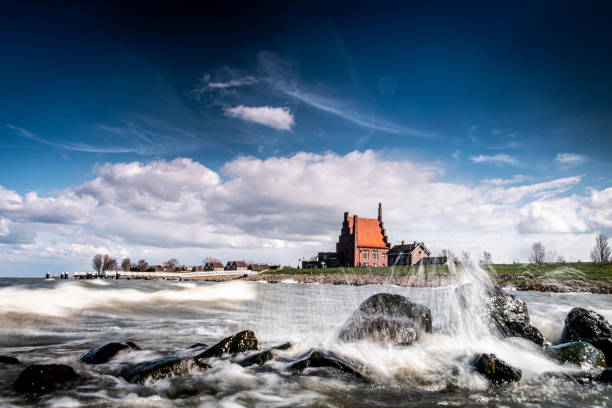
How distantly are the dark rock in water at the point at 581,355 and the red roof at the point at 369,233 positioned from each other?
83172mm

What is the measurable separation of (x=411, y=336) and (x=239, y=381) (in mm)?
4682

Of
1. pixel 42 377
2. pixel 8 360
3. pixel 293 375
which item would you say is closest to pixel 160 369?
pixel 42 377

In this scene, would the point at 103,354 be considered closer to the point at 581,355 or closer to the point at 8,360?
the point at 8,360

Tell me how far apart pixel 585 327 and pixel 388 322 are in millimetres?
5066

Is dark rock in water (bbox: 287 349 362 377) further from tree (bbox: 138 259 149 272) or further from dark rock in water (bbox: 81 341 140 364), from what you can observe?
tree (bbox: 138 259 149 272)

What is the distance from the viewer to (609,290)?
2992 cm

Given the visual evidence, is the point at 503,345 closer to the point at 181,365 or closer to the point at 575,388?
the point at 575,388

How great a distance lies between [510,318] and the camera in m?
9.78

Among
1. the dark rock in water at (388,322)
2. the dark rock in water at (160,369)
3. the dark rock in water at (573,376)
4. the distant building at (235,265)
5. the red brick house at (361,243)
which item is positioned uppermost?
the red brick house at (361,243)

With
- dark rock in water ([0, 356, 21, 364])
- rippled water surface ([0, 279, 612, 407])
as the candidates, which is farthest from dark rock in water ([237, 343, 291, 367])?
dark rock in water ([0, 356, 21, 364])

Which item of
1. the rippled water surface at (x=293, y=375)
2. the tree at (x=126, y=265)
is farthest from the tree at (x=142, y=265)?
the rippled water surface at (x=293, y=375)

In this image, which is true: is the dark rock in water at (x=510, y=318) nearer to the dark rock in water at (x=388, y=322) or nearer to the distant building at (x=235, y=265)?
the dark rock in water at (x=388, y=322)

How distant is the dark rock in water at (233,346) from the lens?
25.0 ft

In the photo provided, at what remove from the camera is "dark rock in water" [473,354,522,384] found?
640 centimetres
